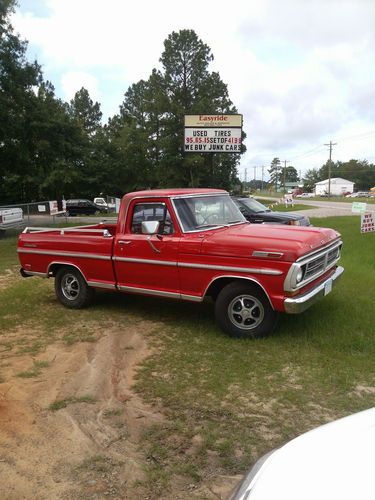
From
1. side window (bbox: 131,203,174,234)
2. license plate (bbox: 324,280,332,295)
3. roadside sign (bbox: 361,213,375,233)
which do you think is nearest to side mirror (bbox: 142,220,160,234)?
side window (bbox: 131,203,174,234)

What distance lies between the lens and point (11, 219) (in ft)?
66.4

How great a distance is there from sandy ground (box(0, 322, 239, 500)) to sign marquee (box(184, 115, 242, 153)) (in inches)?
658

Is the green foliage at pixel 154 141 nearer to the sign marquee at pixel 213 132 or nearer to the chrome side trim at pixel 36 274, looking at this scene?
the sign marquee at pixel 213 132

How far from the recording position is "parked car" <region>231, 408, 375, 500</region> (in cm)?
157

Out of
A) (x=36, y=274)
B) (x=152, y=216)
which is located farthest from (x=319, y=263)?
(x=36, y=274)

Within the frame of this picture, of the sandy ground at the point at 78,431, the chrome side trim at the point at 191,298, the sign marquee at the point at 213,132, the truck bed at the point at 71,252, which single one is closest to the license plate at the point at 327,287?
the chrome side trim at the point at 191,298

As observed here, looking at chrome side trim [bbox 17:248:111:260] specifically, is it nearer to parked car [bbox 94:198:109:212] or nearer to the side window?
the side window

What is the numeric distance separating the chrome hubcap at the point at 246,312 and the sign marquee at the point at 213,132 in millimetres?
16128

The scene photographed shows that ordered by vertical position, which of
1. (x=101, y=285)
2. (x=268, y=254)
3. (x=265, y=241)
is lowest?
(x=101, y=285)

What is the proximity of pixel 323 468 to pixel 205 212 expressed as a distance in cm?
478

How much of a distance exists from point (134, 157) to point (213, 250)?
50441 mm

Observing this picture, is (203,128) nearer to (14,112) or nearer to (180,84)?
(14,112)

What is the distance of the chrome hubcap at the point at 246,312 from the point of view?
5.36 meters

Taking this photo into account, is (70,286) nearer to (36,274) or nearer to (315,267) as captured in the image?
(36,274)
